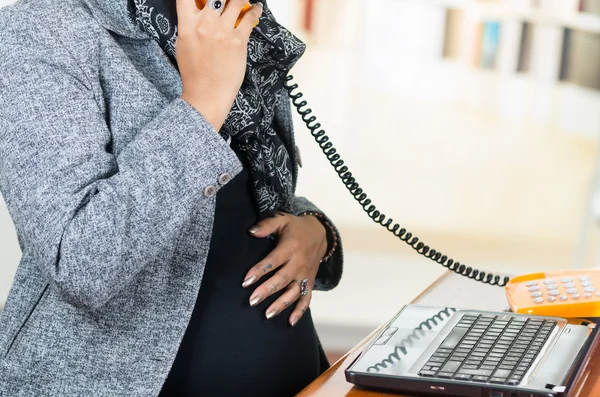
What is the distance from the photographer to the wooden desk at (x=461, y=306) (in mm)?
842

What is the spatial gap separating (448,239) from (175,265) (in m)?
2.62

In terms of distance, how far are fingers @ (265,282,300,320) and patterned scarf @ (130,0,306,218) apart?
0.35ft

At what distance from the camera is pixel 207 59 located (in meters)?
Answer: 0.90

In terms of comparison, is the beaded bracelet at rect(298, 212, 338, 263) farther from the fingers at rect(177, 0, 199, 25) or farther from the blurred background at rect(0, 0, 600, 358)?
the blurred background at rect(0, 0, 600, 358)

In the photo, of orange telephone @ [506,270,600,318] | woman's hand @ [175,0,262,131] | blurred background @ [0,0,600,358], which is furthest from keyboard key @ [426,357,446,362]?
blurred background @ [0,0,600,358]

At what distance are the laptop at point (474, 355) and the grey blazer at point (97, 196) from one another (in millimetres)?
251

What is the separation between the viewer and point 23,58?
898mm

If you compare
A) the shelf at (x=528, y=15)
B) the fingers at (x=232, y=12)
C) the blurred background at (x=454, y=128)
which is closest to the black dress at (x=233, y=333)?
the fingers at (x=232, y=12)

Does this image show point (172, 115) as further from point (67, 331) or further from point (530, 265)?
point (530, 265)

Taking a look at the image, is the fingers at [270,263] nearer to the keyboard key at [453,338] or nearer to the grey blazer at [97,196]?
the grey blazer at [97,196]

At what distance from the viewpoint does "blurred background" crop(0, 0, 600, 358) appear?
3.16 metres

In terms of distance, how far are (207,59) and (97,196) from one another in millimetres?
197

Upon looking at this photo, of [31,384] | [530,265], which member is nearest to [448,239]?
[530,265]

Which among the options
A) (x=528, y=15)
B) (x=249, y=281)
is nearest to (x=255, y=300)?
(x=249, y=281)
